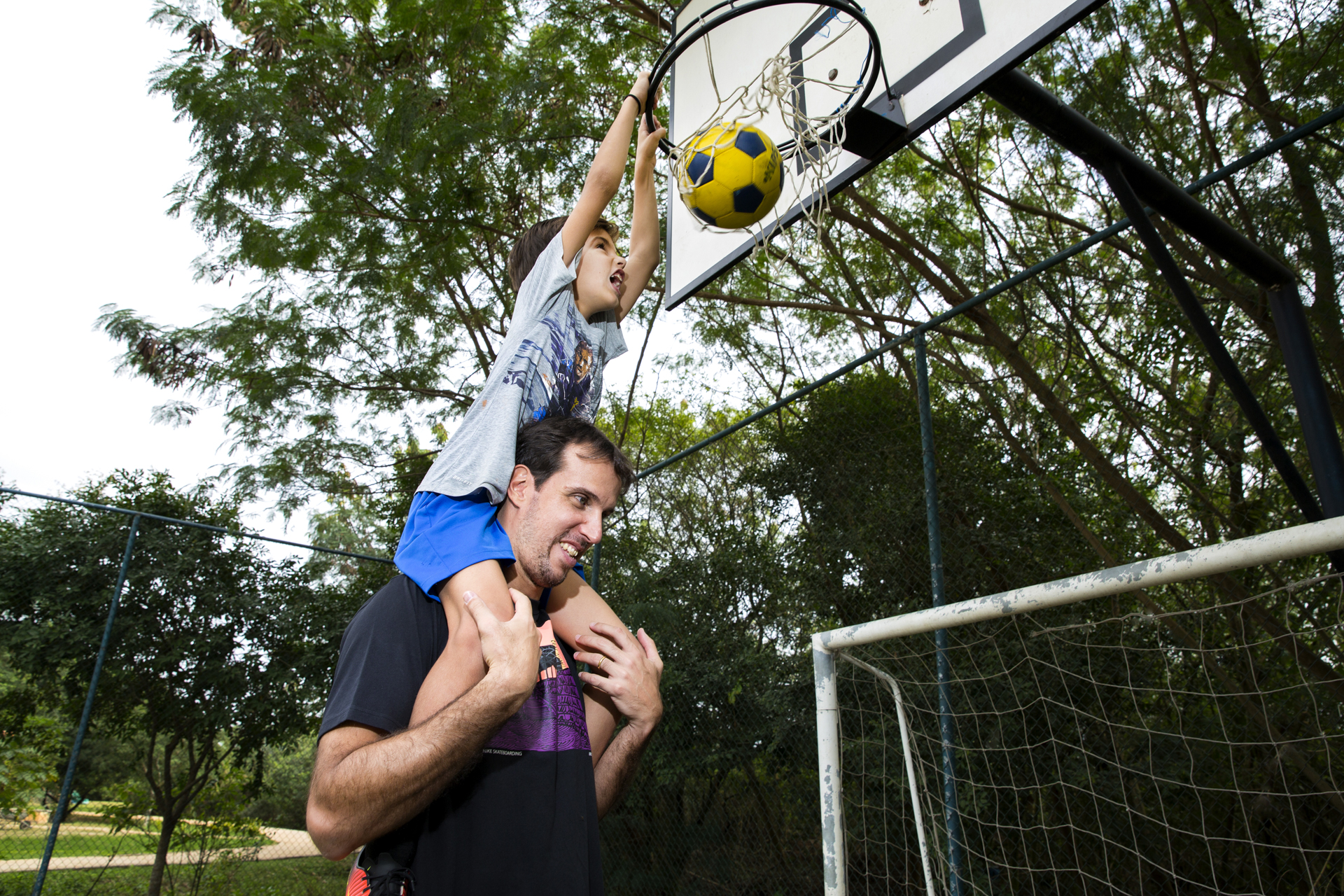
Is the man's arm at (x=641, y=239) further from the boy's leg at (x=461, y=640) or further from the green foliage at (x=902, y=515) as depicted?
the green foliage at (x=902, y=515)

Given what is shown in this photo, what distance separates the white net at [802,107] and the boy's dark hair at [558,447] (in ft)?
3.08

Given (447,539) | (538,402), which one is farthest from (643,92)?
(447,539)

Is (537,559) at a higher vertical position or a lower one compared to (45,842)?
higher

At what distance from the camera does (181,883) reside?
24.5ft

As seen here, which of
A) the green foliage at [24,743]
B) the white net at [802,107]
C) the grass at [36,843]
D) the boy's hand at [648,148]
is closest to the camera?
the boy's hand at [648,148]

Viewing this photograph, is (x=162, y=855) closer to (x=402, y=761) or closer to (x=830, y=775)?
(x=830, y=775)

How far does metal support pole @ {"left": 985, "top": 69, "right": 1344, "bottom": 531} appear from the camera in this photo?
2.14 m

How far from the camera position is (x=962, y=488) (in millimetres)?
4633

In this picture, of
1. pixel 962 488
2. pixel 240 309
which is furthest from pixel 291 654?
pixel 962 488

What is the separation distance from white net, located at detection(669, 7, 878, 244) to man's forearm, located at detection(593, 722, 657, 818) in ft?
5.22

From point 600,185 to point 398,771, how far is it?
1684mm

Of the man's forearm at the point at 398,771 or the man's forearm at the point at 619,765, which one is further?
the man's forearm at the point at 619,765

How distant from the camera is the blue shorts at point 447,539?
5.49 feet

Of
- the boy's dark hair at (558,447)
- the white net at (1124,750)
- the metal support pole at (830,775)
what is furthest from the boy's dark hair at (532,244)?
the white net at (1124,750)
